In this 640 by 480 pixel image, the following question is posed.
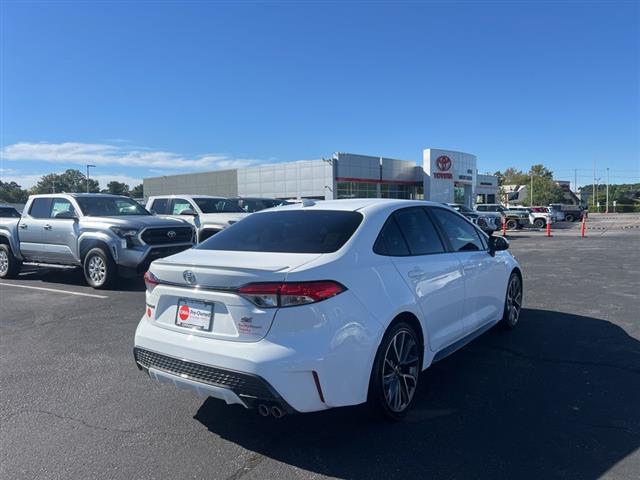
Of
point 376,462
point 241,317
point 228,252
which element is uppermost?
point 228,252

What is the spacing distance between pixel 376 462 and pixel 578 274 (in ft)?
30.7

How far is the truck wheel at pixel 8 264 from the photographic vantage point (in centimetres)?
1124

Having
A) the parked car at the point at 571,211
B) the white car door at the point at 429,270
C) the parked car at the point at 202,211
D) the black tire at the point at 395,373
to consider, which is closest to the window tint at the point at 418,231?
the white car door at the point at 429,270

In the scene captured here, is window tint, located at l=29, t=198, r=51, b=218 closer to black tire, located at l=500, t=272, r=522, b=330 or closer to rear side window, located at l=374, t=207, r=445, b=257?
rear side window, located at l=374, t=207, r=445, b=257

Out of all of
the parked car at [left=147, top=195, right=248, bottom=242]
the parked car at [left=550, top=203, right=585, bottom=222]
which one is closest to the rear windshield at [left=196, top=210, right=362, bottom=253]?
the parked car at [left=147, top=195, right=248, bottom=242]

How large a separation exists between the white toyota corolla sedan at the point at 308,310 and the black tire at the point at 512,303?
5.39ft

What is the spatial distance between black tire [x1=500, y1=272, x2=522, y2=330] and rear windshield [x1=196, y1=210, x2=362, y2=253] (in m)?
2.86

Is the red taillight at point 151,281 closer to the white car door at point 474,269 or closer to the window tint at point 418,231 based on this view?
the window tint at point 418,231

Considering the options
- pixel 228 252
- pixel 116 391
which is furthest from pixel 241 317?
pixel 116 391

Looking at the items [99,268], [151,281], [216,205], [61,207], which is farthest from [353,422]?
[216,205]

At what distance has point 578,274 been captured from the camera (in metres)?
10.8

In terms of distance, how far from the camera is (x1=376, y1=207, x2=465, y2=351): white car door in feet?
12.7

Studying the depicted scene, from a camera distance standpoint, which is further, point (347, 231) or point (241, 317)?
point (347, 231)

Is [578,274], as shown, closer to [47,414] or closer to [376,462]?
[376,462]
